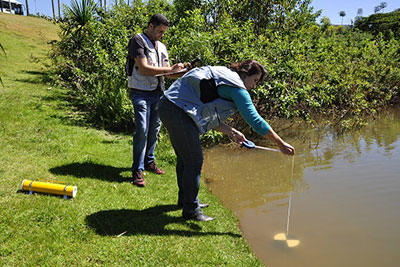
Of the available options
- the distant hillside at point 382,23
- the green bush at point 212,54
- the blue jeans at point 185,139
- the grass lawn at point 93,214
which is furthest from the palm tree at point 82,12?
the distant hillside at point 382,23

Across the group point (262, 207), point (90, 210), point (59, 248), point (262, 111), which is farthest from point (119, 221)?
point (262, 111)

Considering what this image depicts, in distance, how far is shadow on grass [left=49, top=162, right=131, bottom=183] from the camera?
→ 13.6 feet

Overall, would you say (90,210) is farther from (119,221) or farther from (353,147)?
(353,147)

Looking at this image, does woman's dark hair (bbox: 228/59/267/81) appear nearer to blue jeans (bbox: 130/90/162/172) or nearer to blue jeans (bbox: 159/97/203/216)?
blue jeans (bbox: 159/97/203/216)

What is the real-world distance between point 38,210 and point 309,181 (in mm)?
4261

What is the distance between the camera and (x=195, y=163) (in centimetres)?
316

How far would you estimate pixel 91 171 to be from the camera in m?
4.34

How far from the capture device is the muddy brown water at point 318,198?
3.51 metres

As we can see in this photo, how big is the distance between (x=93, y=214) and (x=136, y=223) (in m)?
0.45

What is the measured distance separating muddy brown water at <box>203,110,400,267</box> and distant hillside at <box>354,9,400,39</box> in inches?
1060

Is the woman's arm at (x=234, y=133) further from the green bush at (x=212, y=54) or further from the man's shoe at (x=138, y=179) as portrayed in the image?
the green bush at (x=212, y=54)

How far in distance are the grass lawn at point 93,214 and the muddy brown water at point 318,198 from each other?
0.51 metres

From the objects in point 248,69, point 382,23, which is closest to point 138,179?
point 248,69

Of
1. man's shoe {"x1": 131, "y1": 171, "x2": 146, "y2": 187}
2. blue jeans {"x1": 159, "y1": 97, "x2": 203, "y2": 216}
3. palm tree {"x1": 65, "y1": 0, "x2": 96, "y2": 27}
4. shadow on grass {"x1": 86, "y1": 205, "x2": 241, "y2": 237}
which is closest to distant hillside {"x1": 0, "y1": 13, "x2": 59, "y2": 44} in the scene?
palm tree {"x1": 65, "y1": 0, "x2": 96, "y2": 27}
